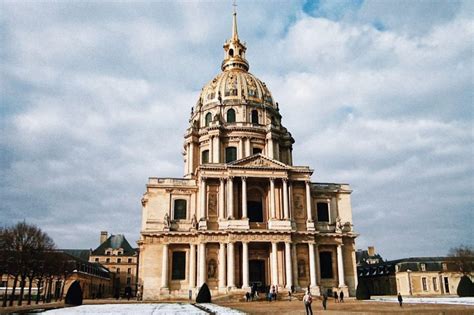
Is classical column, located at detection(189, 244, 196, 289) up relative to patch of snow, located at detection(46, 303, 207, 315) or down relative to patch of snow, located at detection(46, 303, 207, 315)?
up

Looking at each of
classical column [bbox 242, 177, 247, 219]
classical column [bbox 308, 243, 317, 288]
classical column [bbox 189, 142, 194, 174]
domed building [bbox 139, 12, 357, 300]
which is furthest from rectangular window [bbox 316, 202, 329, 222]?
classical column [bbox 189, 142, 194, 174]

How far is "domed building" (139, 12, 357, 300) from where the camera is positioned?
144 feet

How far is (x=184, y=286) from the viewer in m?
44.8

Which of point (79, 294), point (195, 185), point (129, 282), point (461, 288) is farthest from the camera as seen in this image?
point (129, 282)

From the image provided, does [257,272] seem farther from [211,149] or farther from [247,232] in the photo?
[211,149]

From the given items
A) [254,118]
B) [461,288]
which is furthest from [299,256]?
[254,118]

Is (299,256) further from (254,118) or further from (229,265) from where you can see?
(254,118)

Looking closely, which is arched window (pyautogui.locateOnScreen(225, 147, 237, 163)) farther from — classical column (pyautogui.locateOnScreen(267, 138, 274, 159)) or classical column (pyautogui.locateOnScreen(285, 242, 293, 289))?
classical column (pyautogui.locateOnScreen(285, 242, 293, 289))

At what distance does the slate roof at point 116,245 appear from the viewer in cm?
8297

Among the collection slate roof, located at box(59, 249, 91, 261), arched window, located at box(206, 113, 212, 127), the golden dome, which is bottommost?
slate roof, located at box(59, 249, 91, 261)

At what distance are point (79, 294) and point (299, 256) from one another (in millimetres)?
22443

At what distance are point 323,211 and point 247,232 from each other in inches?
416

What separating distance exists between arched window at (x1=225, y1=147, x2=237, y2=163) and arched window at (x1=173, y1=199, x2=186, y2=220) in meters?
9.20

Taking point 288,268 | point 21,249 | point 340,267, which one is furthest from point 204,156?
point 21,249
